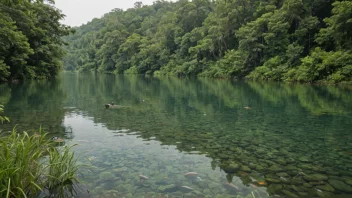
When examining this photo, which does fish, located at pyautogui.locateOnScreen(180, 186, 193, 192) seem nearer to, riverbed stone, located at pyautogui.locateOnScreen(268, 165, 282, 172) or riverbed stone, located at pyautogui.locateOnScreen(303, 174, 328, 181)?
riverbed stone, located at pyautogui.locateOnScreen(268, 165, 282, 172)

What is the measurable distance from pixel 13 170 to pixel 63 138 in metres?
4.75

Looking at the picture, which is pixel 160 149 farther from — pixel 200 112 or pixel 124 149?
pixel 200 112

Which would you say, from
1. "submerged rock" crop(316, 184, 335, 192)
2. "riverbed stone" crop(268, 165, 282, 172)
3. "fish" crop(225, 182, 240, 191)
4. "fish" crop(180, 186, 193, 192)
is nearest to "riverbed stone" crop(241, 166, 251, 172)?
"riverbed stone" crop(268, 165, 282, 172)

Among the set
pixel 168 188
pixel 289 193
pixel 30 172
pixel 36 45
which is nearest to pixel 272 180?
pixel 289 193

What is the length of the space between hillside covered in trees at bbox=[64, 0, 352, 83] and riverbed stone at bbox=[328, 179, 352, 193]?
2404 cm

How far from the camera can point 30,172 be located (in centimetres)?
402

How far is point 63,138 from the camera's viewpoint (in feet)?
27.6

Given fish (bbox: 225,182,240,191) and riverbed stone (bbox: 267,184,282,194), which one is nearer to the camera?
riverbed stone (bbox: 267,184,282,194)

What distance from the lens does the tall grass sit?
12.4 ft

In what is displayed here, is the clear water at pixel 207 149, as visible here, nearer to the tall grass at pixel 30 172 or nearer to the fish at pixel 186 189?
the fish at pixel 186 189

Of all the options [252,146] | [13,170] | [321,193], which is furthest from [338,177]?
[13,170]

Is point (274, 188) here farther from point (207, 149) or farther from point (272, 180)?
point (207, 149)

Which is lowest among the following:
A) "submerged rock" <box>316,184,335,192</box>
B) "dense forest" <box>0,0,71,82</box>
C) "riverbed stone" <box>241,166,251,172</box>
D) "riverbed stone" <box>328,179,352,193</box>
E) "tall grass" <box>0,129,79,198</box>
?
"riverbed stone" <box>241,166,251,172</box>

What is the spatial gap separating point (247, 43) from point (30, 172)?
38.5 m
